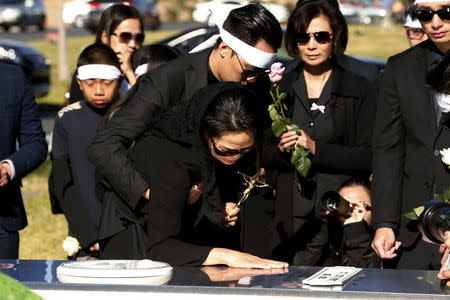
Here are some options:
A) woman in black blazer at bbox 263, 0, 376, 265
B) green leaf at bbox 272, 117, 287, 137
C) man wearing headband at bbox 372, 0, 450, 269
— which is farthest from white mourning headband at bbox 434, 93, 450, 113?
woman in black blazer at bbox 263, 0, 376, 265

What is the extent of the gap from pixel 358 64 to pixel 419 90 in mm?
1467

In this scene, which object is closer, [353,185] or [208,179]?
[208,179]

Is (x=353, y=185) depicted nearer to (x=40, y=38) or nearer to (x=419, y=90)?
(x=419, y=90)

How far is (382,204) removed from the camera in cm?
468

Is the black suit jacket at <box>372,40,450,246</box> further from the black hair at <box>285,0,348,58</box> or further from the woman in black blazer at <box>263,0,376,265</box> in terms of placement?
the black hair at <box>285,0,348,58</box>

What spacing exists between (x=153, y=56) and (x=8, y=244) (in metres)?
1.43

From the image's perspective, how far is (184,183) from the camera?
3.76m

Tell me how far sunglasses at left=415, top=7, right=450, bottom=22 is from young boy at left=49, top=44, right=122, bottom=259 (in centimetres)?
191

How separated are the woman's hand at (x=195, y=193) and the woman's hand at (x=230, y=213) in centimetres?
15

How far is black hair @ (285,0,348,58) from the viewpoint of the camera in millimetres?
5328

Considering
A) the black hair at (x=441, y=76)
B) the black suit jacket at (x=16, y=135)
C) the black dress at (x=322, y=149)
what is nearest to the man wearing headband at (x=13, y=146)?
the black suit jacket at (x=16, y=135)

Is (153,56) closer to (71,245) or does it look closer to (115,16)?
(115,16)

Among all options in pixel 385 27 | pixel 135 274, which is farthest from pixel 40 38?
pixel 135 274

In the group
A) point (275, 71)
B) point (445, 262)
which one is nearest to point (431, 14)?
point (275, 71)
